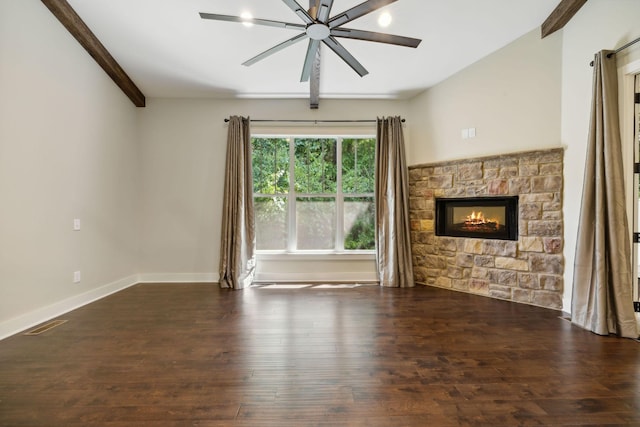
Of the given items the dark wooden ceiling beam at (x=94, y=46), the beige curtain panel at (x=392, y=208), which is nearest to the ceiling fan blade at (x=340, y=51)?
the beige curtain panel at (x=392, y=208)

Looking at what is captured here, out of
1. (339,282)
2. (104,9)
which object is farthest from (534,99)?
(104,9)

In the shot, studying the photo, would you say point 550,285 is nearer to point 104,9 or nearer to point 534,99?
point 534,99

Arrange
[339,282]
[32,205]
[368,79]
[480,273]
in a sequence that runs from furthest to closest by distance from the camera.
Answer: [339,282] < [368,79] < [480,273] < [32,205]

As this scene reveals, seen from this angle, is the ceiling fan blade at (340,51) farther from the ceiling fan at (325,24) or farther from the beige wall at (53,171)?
the beige wall at (53,171)

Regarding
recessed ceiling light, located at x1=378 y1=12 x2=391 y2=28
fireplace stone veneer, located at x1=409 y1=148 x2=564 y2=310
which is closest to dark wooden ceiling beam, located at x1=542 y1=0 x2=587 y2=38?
fireplace stone veneer, located at x1=409 y1=148 x2=564 y2=310

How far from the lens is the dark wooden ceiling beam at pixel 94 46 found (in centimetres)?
296

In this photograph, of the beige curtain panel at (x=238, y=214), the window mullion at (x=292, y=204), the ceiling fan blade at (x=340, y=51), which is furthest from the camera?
the window mullion at (x=292, y=204)

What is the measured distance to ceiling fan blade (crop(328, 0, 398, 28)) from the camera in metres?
2.16

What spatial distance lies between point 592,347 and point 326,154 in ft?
12.2

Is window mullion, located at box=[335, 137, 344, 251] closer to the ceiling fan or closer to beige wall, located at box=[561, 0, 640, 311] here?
the ceiling fan

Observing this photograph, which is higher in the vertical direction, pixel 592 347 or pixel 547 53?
pixel 547 53

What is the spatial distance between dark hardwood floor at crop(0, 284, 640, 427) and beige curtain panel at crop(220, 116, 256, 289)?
1047 millimetres

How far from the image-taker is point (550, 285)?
323cm

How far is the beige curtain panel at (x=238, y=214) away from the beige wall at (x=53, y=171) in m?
1.43
